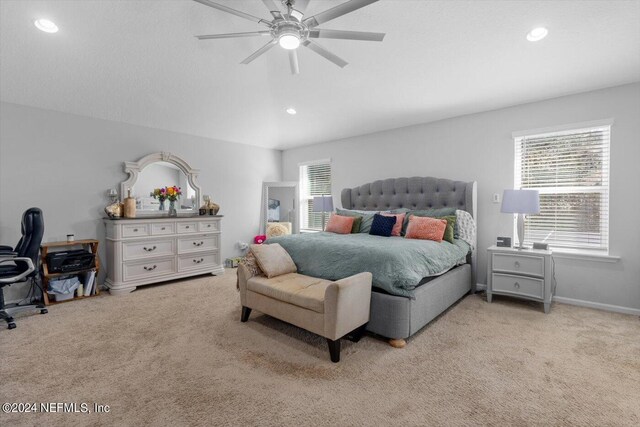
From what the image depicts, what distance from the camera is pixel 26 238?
9.53ft

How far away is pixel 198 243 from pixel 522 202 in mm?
4480

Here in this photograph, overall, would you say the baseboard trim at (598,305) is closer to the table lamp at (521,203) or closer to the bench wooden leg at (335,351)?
the table lamp at (521,203)

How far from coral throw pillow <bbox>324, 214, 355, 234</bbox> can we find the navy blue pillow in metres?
0.32

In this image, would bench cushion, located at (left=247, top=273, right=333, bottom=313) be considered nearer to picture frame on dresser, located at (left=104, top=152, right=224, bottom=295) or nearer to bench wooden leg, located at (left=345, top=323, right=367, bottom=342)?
bench wooden leg, located at (left=345, top=323, right=367, bottom=342)

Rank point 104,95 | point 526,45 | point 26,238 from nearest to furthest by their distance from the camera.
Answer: point 526,45, point 26,238, point 104,95

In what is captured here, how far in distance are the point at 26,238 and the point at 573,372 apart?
4818 millimetres

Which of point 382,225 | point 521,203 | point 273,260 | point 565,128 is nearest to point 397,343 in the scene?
point 273,260

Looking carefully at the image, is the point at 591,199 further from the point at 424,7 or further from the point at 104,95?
the point at 104,95

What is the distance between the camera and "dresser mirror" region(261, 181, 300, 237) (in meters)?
6.14

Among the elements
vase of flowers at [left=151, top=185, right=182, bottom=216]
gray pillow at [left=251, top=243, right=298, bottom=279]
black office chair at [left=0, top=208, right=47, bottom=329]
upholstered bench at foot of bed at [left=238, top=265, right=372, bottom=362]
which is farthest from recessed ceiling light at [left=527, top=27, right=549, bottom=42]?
black office chair at [left=0, top=208, right=47, bottom=329]

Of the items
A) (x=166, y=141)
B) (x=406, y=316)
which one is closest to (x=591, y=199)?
(x=406, y=316)

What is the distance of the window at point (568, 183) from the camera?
3268mm

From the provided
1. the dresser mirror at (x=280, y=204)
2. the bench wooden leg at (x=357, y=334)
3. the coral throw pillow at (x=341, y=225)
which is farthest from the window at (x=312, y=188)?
the bench wooden leg at (x=357, y=334)

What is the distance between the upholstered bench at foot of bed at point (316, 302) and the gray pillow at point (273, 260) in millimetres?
71
